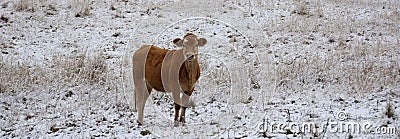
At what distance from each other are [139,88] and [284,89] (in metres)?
3.52

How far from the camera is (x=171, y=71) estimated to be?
7.57m

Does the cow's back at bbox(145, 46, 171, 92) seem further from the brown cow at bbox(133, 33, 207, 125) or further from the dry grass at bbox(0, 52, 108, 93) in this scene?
the dry grass at bbox(0, 52, 108, 93)

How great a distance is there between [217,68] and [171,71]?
181 inches

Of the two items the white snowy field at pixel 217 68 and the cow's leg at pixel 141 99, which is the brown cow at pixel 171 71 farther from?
the white snowy field at pixel 217 68

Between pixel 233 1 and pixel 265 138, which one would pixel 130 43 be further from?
pixel 265 138

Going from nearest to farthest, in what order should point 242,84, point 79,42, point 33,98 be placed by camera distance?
point 33,98
point 242,84
point 79,42

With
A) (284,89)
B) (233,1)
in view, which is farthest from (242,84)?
(233,1)

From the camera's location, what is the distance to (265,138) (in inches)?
274

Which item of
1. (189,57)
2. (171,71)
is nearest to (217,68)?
(171,71)

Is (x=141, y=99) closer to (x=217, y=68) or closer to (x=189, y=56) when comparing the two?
(x=189, y=56)

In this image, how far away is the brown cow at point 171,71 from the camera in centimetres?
732

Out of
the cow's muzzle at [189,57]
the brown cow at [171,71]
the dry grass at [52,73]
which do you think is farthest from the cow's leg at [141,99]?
the dry grass at [52,73]

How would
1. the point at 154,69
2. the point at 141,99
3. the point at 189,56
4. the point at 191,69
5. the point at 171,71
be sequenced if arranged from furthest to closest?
the point at 141,99, the point at 154,69, the point at 171,71, the point at 191,69, the point at 189,56

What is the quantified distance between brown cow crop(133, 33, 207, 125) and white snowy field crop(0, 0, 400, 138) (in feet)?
1.84
